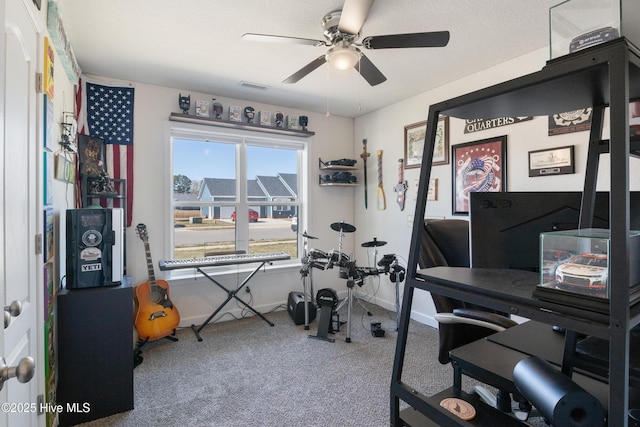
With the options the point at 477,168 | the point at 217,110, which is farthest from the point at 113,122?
the point at 477,168

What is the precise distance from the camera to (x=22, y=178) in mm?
1302

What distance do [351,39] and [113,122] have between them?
2.50 m

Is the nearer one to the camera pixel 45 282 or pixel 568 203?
pixel 568 203

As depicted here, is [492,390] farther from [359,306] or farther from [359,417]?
[359,306]

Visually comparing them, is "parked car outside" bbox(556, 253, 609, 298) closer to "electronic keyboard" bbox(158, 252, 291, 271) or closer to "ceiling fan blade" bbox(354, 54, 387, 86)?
"ceiling fan blade" bbox(354, 54, 387, 86)

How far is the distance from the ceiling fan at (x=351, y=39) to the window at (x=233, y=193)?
1950 millimetres

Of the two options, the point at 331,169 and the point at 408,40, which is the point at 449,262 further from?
the point at 331,169

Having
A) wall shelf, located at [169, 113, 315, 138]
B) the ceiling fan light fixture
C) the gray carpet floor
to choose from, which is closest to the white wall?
wall shelf, located at [169, 113, 315, 138]

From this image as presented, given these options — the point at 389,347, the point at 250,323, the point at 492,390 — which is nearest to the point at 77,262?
the point at 250,323

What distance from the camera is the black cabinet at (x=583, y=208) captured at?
526 millimetres

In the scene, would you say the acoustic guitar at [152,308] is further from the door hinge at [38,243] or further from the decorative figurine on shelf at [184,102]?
the door hinge at [38,243]

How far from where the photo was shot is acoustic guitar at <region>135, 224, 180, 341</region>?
3.02m

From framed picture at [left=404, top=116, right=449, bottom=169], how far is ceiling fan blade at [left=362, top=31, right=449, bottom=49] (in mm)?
1530

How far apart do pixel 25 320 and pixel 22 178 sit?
590mm
